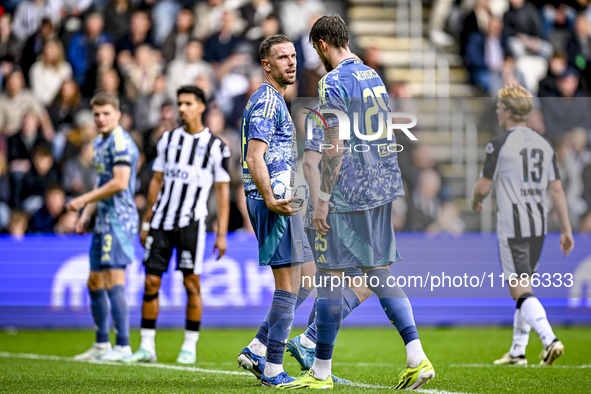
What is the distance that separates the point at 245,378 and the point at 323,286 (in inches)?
45.7

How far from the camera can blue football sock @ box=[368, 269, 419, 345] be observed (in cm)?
454

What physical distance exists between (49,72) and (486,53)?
23.9ft

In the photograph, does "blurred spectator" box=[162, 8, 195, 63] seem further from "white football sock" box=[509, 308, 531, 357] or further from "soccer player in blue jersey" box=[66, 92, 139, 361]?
"white football sock" box=[509, 308, 531, 357]

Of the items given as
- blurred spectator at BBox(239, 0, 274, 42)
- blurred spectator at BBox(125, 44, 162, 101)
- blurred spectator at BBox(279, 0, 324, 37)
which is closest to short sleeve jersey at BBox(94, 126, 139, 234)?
blurred spectator at BBox(125, 44, 162, 101)

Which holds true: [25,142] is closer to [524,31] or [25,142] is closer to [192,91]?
[192,91]

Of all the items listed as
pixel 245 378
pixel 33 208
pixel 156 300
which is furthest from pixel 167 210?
pixel 33 208

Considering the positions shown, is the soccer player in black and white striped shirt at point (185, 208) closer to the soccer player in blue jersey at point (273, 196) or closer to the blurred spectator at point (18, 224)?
the soccer player in blue jersey at point (273, 196)

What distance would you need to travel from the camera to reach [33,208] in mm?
11312

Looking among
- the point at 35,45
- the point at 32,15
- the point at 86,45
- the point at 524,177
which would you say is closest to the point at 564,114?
the point at 524,177

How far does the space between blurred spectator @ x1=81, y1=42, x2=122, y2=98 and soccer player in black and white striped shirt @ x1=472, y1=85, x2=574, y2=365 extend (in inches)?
317

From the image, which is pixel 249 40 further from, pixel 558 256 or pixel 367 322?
pixel 558 256

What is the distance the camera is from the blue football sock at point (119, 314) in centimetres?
688

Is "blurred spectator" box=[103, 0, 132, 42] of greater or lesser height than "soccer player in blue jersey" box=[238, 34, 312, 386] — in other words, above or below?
above

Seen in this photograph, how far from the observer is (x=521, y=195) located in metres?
6.30
